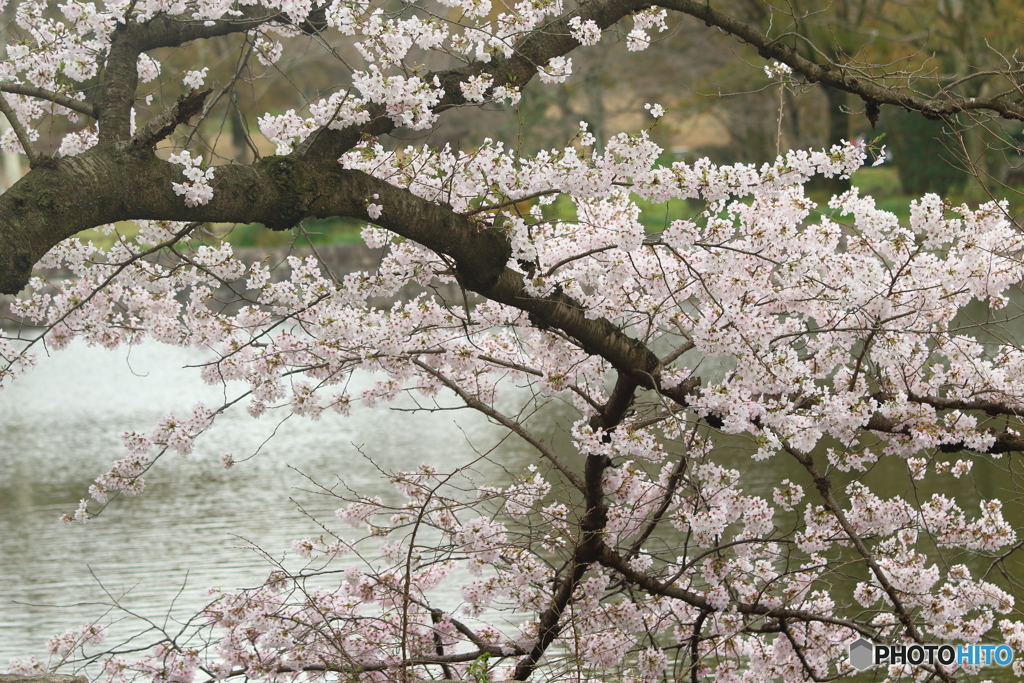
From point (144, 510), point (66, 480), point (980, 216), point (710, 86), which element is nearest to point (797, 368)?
point (980, 216)

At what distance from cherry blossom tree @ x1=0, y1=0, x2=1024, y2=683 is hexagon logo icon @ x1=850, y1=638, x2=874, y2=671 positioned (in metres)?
0.04

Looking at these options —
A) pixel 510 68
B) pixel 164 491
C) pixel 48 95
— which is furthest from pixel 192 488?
pixel 510 68

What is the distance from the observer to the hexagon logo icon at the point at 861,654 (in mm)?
3953

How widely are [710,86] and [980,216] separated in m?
19.0

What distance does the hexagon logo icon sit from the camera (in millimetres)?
3953

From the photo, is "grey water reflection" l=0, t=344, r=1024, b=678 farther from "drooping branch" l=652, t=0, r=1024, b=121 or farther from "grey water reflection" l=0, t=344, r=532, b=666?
"drooping branch" l=652, t=0, r=1024, b=121

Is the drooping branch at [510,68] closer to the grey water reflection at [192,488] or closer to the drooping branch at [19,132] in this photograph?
the drooping branch at [19,132]

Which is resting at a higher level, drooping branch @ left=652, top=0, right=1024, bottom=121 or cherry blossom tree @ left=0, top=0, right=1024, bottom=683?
drooping branch @ left=652, top=0, right=1024, bottom=121

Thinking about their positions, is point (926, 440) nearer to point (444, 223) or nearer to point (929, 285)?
point (929, 285)

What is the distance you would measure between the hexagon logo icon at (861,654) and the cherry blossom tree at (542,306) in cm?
4

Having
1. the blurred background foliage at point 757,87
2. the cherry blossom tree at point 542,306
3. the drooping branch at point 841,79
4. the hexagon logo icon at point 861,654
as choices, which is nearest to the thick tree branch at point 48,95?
the cherry blossom tree at point 542,306

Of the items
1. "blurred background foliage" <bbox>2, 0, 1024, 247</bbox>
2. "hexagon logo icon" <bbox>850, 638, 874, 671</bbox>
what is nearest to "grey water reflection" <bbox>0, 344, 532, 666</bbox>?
"hexagon logo icon" <bbox>850, 638, 874, 671</bbox>

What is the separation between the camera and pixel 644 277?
11.3ft

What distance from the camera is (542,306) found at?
3.31 metres
